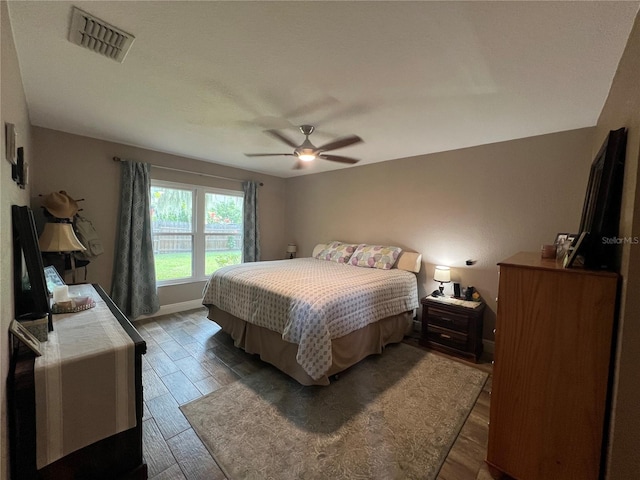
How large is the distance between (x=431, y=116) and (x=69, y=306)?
3.09 m

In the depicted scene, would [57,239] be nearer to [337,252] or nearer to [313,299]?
[313,299]

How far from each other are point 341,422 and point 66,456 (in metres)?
1.47

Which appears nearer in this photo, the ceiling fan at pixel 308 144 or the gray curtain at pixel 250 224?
the ceiling fan at pixel 308 144

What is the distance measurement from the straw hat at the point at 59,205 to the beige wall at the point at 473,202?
137 inches

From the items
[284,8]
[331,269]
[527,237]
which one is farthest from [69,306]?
[527,237]

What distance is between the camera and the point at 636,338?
100 centimetres

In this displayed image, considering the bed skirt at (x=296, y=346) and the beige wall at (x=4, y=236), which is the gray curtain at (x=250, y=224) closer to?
the bed skirt at (x=296, y=346)

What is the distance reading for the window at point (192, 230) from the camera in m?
3.78

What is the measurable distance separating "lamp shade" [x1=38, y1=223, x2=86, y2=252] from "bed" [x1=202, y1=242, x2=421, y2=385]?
1.37 metres

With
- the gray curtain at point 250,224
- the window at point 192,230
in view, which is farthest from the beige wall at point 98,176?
the gray curtain at point 250,224

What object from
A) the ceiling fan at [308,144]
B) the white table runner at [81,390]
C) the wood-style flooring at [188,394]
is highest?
the ceiling fan at [308,144]

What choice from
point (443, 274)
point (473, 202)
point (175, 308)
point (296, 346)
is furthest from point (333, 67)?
point (175, 308)

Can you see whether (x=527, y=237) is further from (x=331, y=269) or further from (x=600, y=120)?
(x=331, y=269)

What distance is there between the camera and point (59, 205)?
2605mm
